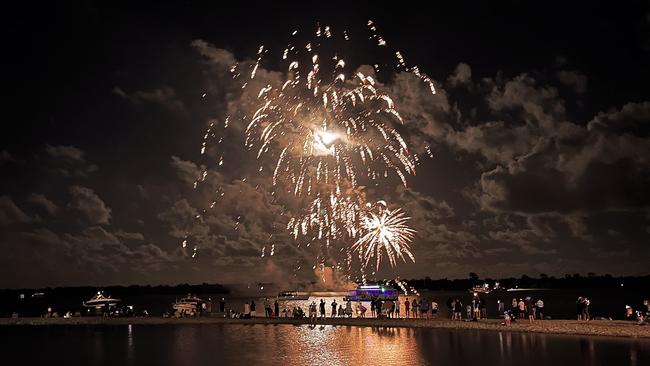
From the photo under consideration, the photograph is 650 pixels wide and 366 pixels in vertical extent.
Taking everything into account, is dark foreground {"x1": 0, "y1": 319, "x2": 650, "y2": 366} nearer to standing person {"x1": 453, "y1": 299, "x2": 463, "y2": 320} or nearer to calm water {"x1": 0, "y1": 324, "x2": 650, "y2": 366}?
calm water {"x1": 0, "y1": 324, "x2": 650, "y2": 366}

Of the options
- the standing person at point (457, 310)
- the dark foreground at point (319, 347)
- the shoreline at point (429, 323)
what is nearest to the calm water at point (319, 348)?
the dark foreground at point (319, 347)

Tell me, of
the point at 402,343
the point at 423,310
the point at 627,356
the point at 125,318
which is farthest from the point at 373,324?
the point at 125,318

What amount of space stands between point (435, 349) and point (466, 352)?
1.72m

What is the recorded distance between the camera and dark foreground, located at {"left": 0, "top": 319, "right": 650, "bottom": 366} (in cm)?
2662

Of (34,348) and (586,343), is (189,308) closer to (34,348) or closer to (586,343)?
(34,348)

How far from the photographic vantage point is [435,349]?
29.8 meters

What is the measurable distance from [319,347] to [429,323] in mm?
13227

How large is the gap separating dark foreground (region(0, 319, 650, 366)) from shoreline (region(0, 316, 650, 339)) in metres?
0.66

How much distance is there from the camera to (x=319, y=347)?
1251 inches

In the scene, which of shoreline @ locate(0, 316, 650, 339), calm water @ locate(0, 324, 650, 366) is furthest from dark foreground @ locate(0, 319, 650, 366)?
shoreline @ locate(0, 316, 650, 339)

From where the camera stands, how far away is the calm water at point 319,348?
26531mm

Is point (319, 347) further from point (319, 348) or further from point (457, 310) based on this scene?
point (457, 310)

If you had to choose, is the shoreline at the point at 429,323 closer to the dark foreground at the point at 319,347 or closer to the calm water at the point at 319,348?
the dark foreground at the point at 319,347

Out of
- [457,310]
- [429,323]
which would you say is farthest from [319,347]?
[457,310]
